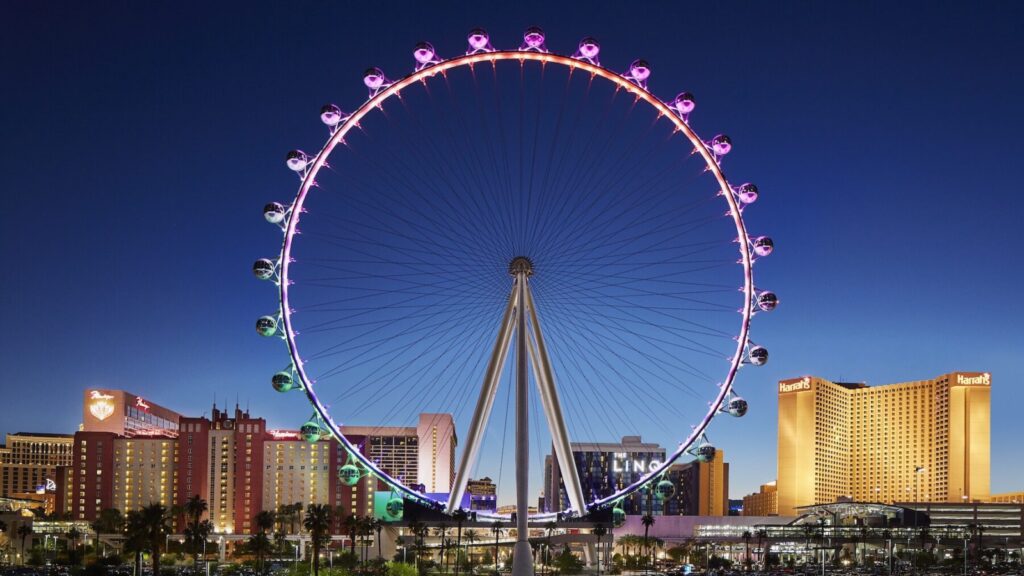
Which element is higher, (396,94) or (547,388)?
(396,94)

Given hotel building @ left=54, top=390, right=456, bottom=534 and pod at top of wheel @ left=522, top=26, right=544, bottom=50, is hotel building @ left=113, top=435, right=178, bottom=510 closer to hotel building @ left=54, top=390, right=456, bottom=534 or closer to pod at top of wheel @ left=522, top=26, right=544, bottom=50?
hotel building @ left=54, top=390, right=456, bottom=534

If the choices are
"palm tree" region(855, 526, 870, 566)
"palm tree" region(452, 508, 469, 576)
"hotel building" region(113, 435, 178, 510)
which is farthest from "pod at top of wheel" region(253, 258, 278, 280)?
"hotel building" region(113, 435, 178, 510)

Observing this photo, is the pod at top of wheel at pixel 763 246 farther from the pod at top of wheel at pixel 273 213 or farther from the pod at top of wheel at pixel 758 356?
the pod at top of wheel at pixel 273 213

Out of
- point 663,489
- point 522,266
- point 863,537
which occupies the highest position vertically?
point 522,266

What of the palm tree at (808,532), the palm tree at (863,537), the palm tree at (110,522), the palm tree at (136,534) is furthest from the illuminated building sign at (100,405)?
the palm tree at (136,534)

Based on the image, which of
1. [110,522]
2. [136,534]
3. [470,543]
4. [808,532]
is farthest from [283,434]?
[136,534]

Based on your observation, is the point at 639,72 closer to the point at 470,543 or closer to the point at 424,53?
the point at 424,53

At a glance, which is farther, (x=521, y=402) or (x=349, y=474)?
(x=349, y=474)

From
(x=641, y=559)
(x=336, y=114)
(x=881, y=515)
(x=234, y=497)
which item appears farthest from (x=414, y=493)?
(x=234, y=497)

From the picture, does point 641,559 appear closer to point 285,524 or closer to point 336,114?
point 285,524
